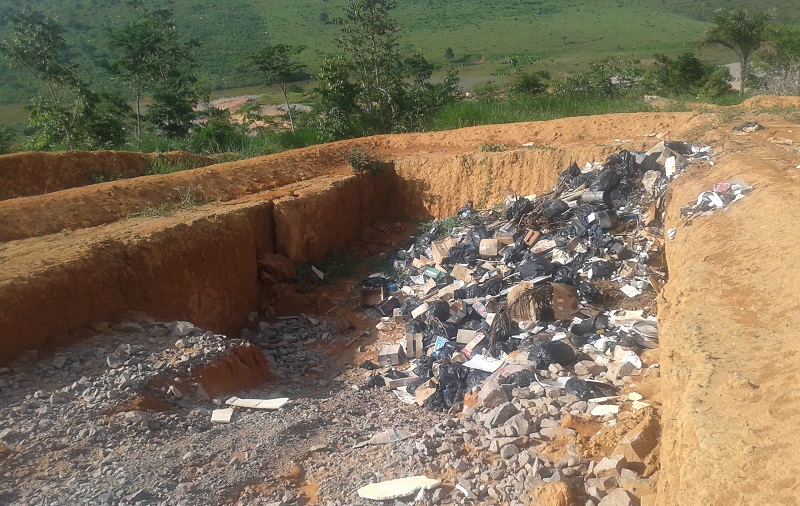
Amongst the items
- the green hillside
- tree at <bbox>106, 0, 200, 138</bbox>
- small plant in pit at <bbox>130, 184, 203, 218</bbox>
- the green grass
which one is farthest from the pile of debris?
the green hillside

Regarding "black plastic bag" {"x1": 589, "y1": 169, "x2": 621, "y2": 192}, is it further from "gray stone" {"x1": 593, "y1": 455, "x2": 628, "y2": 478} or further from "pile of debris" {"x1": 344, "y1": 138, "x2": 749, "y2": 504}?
"gray stone" {"x1": 593, "y1": 455, "x2": 628, "y2": 478}

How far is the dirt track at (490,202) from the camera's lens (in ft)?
9.10

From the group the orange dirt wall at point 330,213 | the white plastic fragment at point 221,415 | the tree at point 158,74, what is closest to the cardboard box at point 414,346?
the white plastic fragment at point 221,415

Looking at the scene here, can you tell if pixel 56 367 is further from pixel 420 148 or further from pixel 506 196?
pixel 420 148

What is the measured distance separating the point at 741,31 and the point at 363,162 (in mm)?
15201

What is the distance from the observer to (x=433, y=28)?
53844 millimetres

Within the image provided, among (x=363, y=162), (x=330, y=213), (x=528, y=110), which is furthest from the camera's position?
(x=528, y=110)

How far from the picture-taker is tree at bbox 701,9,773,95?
18.3m

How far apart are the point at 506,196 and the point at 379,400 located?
16.1 feet

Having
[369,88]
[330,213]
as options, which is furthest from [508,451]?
[369,88]

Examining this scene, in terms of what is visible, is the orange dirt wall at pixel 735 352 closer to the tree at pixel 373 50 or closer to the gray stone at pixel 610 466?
the gray stone at pixel 610 466

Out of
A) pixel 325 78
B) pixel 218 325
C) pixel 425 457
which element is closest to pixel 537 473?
pixel 425 457

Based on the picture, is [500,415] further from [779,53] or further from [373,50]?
[779,53]

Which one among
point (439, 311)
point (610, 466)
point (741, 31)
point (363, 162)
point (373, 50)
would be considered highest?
point (373, 50)
